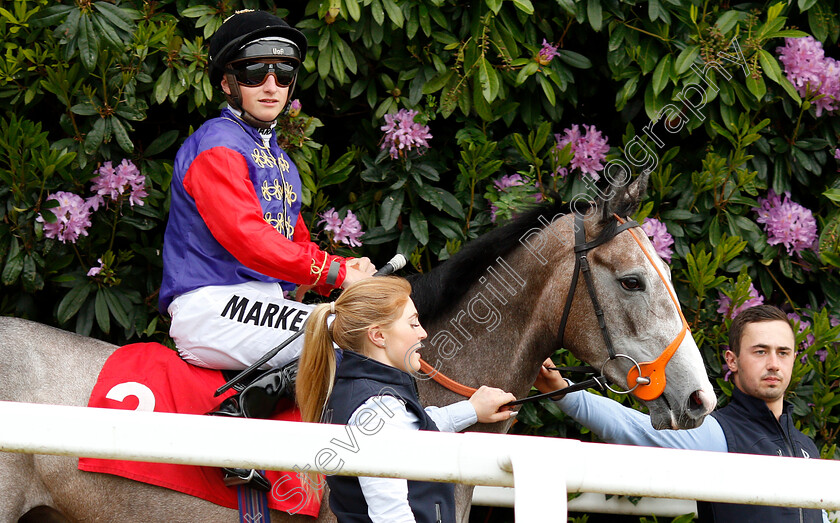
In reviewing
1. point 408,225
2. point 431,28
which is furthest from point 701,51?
point 408,225

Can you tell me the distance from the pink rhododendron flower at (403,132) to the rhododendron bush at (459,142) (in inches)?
0.4

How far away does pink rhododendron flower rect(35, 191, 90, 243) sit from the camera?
3.52 metres

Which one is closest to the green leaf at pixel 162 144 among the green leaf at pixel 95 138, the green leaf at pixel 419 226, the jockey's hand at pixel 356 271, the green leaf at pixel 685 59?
the green leaf at pixel 95 138

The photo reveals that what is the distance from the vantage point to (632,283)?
2.58 m

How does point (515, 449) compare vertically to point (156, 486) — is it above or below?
above

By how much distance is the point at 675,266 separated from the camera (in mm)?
3824

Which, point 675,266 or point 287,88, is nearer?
point 287,88

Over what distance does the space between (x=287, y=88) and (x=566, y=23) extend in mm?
1734

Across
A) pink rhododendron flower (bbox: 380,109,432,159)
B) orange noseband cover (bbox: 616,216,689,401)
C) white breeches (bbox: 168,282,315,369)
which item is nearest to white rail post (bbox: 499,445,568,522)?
orange noseband cover (bbox: 616,216,689,401)

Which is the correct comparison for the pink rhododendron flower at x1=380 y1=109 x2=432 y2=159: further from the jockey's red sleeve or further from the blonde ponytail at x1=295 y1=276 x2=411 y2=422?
the blonde ponytail at x1=295 y1=276 x2=411 y2=422

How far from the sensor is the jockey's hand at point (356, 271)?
267cm

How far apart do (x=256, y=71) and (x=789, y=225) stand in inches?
104

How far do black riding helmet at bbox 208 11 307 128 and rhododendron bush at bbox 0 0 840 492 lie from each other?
29.0 inches

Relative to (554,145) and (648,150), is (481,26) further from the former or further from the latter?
(648,150)
